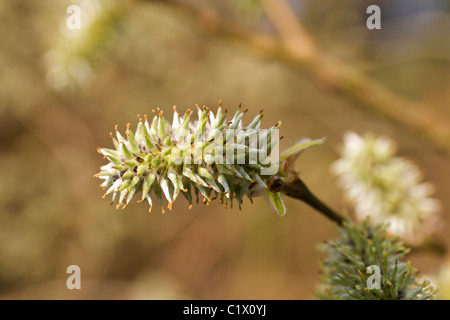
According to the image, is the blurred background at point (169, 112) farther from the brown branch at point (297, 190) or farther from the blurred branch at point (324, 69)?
the brown branch at point (297, 190)

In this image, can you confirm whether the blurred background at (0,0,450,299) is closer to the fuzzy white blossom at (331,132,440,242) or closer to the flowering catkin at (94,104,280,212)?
the fuzzy white blossom at (331,132,440,242)

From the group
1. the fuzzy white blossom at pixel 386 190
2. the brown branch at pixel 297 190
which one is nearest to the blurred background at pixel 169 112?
the fuzzy white blossom at pixel 386 190

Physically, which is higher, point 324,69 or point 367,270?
point 324,69

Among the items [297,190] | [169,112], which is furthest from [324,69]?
[169,112]

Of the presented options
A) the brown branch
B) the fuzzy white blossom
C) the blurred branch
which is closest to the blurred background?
the blurred branch

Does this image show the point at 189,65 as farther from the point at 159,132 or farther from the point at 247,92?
the point at 159,132

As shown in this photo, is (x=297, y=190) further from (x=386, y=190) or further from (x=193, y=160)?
(x=386, y=190)
